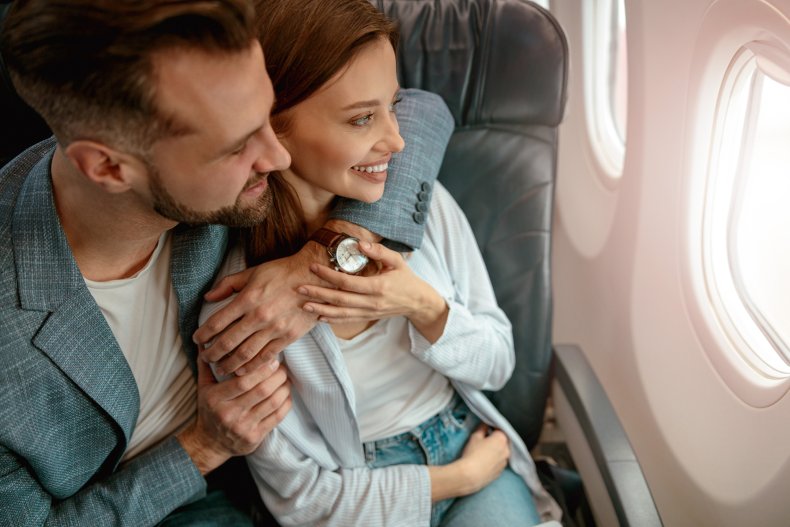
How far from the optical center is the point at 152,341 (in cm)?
140

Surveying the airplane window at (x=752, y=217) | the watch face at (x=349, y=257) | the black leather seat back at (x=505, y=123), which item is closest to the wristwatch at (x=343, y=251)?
the watch face at (x=349, y=257)

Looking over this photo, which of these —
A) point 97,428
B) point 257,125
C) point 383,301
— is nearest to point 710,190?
point 383,301

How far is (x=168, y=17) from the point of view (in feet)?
3.28

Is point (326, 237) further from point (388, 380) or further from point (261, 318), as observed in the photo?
point (388, 380)

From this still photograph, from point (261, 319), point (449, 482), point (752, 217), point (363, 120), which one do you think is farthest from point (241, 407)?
point (752, 217)

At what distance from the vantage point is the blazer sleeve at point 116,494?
1.24m

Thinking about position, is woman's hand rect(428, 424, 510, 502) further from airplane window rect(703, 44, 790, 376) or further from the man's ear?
the man's ear

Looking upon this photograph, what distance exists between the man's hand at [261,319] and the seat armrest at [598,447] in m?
0.69

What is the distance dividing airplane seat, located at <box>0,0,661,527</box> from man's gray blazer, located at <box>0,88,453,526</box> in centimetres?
21

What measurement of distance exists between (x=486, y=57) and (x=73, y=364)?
1.07m

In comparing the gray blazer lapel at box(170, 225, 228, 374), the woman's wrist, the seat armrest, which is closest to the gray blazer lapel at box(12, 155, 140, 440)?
the gray blazer lapel at box(170, 225, 228, 374)

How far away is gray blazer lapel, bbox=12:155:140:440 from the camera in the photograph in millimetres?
1207

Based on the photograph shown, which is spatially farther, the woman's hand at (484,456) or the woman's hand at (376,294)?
the woman's hand at (484,456)

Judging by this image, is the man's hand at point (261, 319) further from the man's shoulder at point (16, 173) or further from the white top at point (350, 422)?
the man's shoulder at point (16, 173)
